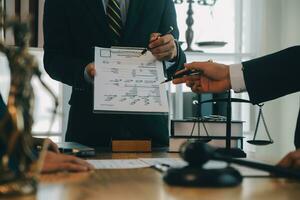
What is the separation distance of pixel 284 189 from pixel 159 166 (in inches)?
13.9

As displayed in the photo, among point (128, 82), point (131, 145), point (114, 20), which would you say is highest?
point (114, 20)

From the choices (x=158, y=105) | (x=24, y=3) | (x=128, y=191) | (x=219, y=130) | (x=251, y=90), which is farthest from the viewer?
(x=24, y=3)

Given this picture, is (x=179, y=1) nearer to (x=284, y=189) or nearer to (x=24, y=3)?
(x=24, y=3)

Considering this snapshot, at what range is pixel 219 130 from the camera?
1724 millimetres

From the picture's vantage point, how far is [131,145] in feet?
5.45

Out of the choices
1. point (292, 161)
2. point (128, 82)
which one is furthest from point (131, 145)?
point (292, 161)

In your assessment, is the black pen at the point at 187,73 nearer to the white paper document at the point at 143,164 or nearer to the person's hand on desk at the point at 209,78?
the person's hand on desk at the point at 209,78

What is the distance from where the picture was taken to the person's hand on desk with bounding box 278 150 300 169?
1.00m

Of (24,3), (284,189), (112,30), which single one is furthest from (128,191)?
(24,3)

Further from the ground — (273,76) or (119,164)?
(273,76)

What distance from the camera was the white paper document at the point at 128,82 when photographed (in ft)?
5.15

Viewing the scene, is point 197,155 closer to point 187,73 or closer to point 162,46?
point 187,73

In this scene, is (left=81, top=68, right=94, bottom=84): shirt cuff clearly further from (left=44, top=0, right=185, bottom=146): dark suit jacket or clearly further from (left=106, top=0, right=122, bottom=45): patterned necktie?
(left=106, top=0, right=122, bottom=45): patterned necktie

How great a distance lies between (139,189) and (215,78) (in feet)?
2.64
